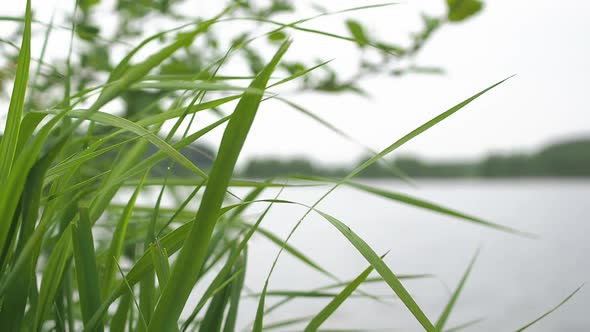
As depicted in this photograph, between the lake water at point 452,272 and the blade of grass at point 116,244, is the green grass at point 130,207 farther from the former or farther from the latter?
the lake water at point 452,272

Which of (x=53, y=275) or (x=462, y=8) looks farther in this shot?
(x=462, y=8)

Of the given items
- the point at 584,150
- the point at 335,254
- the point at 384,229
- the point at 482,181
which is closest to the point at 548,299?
the point at 335,254

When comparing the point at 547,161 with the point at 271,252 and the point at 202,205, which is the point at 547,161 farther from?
the point at 202,205

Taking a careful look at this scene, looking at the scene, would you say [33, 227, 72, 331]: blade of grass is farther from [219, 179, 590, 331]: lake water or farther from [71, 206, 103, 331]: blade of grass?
[219, 179, 590, 331]: lake water

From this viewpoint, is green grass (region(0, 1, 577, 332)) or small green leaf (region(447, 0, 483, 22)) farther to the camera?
small green leaf (region(447, 0, 483, 22))

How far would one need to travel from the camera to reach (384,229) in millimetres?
4812

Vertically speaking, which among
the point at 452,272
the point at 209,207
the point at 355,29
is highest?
the point at 452,272

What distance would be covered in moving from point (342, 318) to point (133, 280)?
1.94m

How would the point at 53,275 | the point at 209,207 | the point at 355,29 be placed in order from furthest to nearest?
the point at 355,29, the point at 53,275, the point at 209,207

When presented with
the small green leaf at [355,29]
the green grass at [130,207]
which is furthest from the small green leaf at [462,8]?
the green grass at [130,207]

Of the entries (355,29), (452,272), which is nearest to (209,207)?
(355,29)

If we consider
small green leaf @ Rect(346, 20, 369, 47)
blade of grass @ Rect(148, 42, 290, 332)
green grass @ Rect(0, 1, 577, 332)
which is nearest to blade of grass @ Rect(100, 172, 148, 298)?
green grass @ Rect(0, 1, 577, 332)

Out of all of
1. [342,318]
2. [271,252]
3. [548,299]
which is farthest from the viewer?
[271,252]

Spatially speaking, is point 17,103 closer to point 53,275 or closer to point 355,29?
point 53,275
